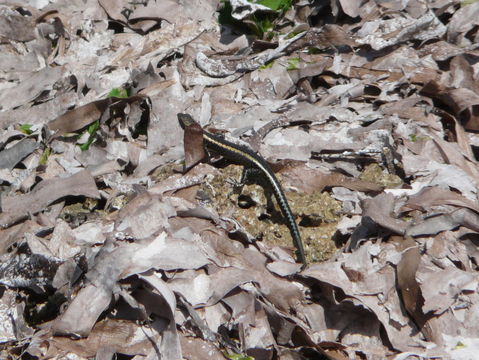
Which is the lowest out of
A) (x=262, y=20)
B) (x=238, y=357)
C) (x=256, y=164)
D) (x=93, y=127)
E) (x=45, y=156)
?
(x=238, y=357)

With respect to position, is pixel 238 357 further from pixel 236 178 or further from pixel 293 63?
pixel 293 63

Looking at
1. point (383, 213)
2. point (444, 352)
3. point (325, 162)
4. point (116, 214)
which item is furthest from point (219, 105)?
point (444, 352)

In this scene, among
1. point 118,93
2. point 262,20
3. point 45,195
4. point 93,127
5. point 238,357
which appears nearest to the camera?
point 238,357

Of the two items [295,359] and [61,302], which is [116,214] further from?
[295,359]

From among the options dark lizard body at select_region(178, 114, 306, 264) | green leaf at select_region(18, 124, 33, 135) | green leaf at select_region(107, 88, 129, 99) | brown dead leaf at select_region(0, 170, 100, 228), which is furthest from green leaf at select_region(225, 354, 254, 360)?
green leaf at select_region(18, 124, 33, 135)

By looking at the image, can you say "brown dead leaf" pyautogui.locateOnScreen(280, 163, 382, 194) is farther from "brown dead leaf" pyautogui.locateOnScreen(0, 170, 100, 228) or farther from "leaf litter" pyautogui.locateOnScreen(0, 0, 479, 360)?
"brown dead leaf" pyautogui.locateOnScreen(0, 170, 100, 228)

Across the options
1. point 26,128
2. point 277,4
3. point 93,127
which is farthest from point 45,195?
point 277,4
